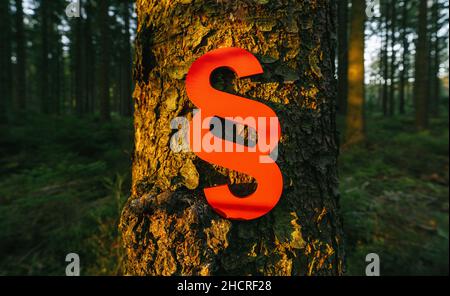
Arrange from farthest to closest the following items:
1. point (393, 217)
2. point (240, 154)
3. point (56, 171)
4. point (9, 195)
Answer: point (56, 171)
point (9, 195)
point (393, 217)
point (240, 154)

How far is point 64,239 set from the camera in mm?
2943

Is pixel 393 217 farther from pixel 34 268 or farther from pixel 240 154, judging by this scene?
pixel 34 268

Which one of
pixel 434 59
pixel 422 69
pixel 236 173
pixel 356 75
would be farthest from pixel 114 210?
pixel 434 59

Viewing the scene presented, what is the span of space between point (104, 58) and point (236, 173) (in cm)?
1025

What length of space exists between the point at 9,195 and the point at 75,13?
3568 millimetres

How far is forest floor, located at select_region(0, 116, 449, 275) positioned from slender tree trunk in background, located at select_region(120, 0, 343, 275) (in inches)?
27.5

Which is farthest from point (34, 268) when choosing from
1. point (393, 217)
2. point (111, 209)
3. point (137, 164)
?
point (393, 217)

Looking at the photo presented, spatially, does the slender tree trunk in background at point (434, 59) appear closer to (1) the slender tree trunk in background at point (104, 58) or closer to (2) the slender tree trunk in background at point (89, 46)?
(1) the slender tree trunk in background at point (104, 58)

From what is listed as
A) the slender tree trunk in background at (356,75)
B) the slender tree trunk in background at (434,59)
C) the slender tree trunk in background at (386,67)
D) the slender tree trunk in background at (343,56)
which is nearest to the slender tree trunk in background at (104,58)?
the slender tree trunk in background at (356,75)

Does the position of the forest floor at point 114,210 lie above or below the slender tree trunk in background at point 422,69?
below

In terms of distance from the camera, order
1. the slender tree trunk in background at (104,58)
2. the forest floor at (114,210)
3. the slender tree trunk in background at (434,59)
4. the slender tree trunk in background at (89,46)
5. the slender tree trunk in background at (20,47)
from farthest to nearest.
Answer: the slender tree trunk in background at (434,59)
the slender tree trunk in background at (89,46)
the slender tree trunk in background at (20,47)
the slender tree trunk in background at (104,58)
the forest floor at (114,210)

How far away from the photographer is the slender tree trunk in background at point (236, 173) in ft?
3.06

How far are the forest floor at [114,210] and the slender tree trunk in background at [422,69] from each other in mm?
4246

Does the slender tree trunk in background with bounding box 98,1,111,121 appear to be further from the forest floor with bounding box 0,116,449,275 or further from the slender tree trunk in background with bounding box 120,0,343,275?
the slender tree trunk in background with bounding box 120,0,343,275
